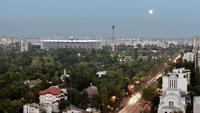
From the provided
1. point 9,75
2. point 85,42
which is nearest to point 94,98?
point 9,75

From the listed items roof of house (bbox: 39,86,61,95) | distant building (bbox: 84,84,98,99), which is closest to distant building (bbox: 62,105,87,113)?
roof of house (bbox: 39,86,61,95)

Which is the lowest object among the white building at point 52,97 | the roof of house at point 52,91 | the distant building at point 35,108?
the distant building at point 35,108

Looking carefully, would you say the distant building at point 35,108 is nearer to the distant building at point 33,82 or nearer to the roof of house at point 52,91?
the roof of house at point 52,91

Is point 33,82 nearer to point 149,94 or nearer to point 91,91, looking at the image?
point 91,91

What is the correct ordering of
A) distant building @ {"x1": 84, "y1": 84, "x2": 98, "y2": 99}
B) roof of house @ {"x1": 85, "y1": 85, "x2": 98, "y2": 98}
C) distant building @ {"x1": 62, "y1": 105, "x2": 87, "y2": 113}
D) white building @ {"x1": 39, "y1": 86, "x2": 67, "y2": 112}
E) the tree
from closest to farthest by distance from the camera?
distant building @ {"x1": 62, "y1": 105, "x2": 87, "y2": 113} < white building @ {"x1": 39, "y1": 86, "x2": 67, "y2": 112} < the tree < distant building @ {"x1": 84, "y1": 84, "x2": 98, "y2": 99} < roof of house @ {"x1": 85, "y1": 85, "x2": 98, "y2": 98}

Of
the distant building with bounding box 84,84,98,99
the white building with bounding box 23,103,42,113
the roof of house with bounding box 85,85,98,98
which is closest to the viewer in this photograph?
the white building with bounding box 23,103,42,113

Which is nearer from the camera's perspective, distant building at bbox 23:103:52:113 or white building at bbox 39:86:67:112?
distant building at bbox 23:103:52:113

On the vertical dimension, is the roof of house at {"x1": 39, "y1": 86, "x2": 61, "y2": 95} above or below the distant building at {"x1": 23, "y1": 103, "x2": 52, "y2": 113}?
above

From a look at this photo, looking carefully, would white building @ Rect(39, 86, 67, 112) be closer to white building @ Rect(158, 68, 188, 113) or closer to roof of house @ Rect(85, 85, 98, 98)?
roof of house @ Rect(85, 85, 98, 98)

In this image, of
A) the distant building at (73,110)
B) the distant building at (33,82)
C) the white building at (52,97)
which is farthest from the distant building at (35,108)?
the distant building at (33,82)

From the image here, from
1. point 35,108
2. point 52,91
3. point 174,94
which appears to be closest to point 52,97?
point 52,91
